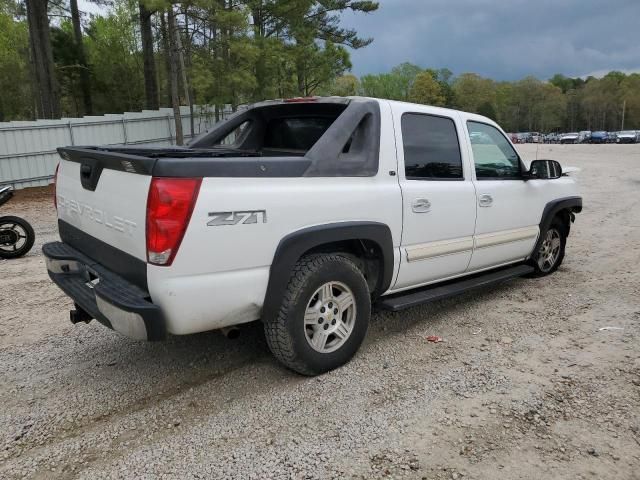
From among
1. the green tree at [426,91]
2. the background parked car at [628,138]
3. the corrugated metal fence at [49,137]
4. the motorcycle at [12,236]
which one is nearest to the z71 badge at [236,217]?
the motorcycle at [12,236]

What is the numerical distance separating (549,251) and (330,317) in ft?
11.6

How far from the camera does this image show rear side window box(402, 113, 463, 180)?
13.4 feet

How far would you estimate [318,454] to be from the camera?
2.77m

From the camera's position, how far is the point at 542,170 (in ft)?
17.1

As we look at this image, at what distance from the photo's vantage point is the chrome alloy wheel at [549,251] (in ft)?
19.2

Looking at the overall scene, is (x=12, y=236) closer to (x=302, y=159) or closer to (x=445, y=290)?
(x=302, y=159)

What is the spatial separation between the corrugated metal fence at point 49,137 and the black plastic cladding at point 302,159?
11.3m

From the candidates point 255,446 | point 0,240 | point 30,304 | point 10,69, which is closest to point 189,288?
point 255,446

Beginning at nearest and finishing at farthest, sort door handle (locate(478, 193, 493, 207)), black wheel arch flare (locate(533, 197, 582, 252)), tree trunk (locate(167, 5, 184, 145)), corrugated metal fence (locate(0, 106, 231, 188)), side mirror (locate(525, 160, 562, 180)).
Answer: door handle (locate(478, 193, 493, 207)) < side mirror (locate(525, 160, 562, 180)) < black wheel arch flare (locate(533, 197, 582, 252)) < corrugated metal fence (locate(0, 106, 231, 188)) < tree trunk (locate(167, 5, 184, 145))

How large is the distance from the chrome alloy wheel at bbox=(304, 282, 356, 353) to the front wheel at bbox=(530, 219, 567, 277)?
2917 mm

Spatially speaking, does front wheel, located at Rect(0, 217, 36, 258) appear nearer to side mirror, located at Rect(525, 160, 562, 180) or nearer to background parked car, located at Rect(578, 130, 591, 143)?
side mirror, located at Rect(525, 160, 562, 180)

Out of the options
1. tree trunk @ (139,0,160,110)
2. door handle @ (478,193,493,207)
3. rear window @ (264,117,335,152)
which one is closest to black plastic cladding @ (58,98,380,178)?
rear window @ (264,117,335,152)

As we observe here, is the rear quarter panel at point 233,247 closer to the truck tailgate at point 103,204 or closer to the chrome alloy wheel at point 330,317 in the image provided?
the truck tailgate at point 103,204

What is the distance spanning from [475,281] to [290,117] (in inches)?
88.8
